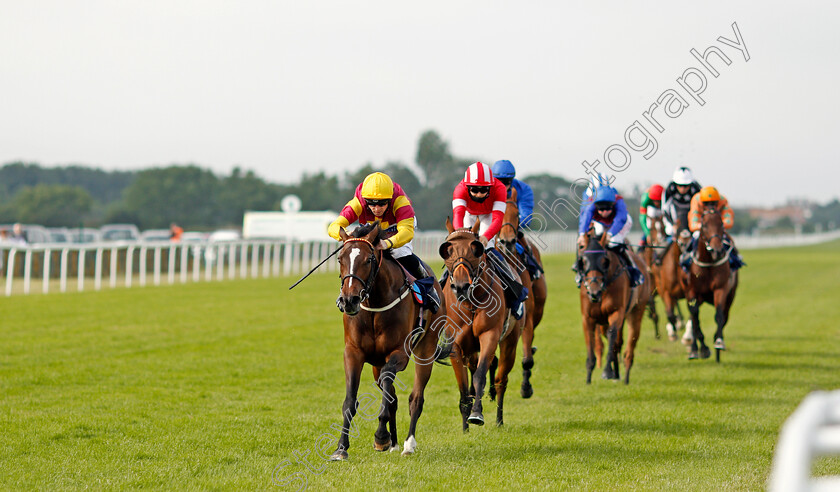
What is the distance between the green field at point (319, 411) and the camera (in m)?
5.66

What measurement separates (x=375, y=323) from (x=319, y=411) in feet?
7.31

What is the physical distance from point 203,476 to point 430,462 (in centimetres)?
153

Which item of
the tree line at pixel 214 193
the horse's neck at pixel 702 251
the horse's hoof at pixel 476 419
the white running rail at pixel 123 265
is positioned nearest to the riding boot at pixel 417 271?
the horse's hoof at pixel 476 419

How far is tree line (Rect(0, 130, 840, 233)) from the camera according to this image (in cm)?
6731

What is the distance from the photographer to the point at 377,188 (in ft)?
21.2


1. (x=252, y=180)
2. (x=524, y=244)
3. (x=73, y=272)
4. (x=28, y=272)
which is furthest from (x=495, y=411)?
(x=252, y=180)

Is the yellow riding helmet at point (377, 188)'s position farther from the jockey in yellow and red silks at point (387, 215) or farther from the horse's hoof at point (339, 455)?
the horse's hoof at point (339, 455)

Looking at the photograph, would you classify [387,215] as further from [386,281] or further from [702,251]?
[702,251]

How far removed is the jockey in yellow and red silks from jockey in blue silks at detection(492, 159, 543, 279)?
1950mm

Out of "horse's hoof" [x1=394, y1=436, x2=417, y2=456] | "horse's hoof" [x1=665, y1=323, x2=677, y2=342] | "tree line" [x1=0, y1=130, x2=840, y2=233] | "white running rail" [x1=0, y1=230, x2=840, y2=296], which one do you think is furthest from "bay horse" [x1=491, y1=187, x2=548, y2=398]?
"tree line" [x1=0, y1=130, x2=840, y2=233]

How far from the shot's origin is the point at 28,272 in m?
19.6

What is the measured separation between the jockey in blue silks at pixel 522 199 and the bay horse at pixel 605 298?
3.32ft

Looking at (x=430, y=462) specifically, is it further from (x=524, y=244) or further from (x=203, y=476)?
(x=524, y=244)

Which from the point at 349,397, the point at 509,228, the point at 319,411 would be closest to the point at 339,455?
the point at 349,397
